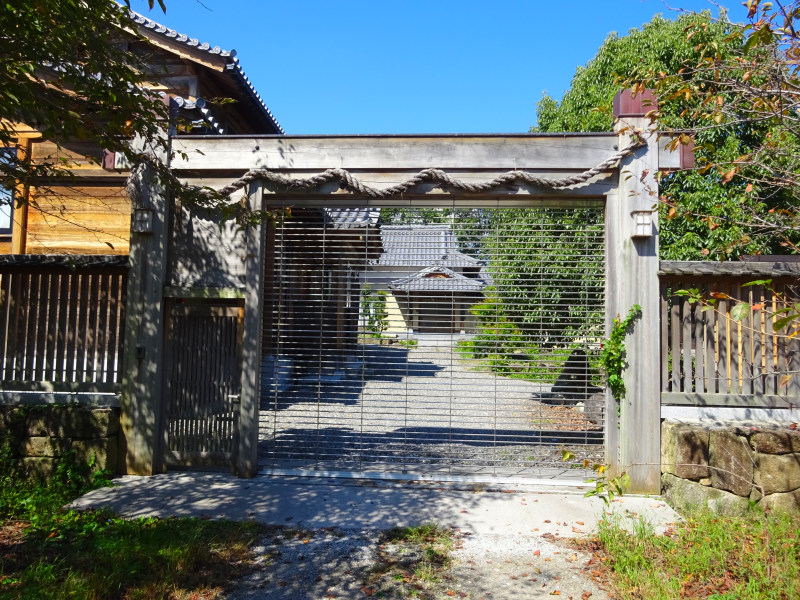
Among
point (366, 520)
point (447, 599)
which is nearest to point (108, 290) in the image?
point (366, 520)

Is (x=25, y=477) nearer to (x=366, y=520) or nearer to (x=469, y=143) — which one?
(x=366, y=520)

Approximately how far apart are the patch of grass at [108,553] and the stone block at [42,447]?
1.64 feet

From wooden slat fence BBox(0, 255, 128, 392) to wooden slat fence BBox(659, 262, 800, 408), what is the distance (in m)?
6.35

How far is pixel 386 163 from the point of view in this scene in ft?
21.1

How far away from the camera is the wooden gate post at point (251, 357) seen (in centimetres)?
625

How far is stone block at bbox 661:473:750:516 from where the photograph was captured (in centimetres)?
520

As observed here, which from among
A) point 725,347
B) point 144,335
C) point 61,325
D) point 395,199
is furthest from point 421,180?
point 61,325

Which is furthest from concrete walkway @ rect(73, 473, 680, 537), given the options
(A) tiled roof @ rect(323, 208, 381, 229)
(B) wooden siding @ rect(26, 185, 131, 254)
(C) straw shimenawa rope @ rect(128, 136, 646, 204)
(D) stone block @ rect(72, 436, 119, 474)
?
(B) wooden siding @ rect(26, 185, 131, 254)

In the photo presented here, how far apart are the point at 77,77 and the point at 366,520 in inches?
180

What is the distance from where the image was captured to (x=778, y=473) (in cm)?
511

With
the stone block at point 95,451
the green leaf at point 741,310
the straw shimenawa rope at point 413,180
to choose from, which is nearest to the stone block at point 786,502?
the green leaf at point 741,310

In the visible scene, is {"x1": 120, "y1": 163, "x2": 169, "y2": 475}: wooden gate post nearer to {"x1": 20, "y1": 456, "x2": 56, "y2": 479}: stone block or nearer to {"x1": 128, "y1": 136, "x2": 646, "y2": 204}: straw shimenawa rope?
{"x1": 128, "y1": 136, "x2": 646, "y2": 204}: straw shimenawa rope

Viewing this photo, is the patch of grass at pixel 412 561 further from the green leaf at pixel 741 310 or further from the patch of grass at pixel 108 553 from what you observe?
the green leaf at pixel 741 310

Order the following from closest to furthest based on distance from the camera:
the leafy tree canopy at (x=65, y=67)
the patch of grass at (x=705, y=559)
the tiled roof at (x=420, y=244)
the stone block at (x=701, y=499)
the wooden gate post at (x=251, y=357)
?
the patch of grass at (x=705, y=559) < the leafy tree canopy at (x=65, y=67) < the stone block at (x=701, y=499) < the wooden gate post at (x=251, y=357) < the tiled roof at (x=420, y=244)
